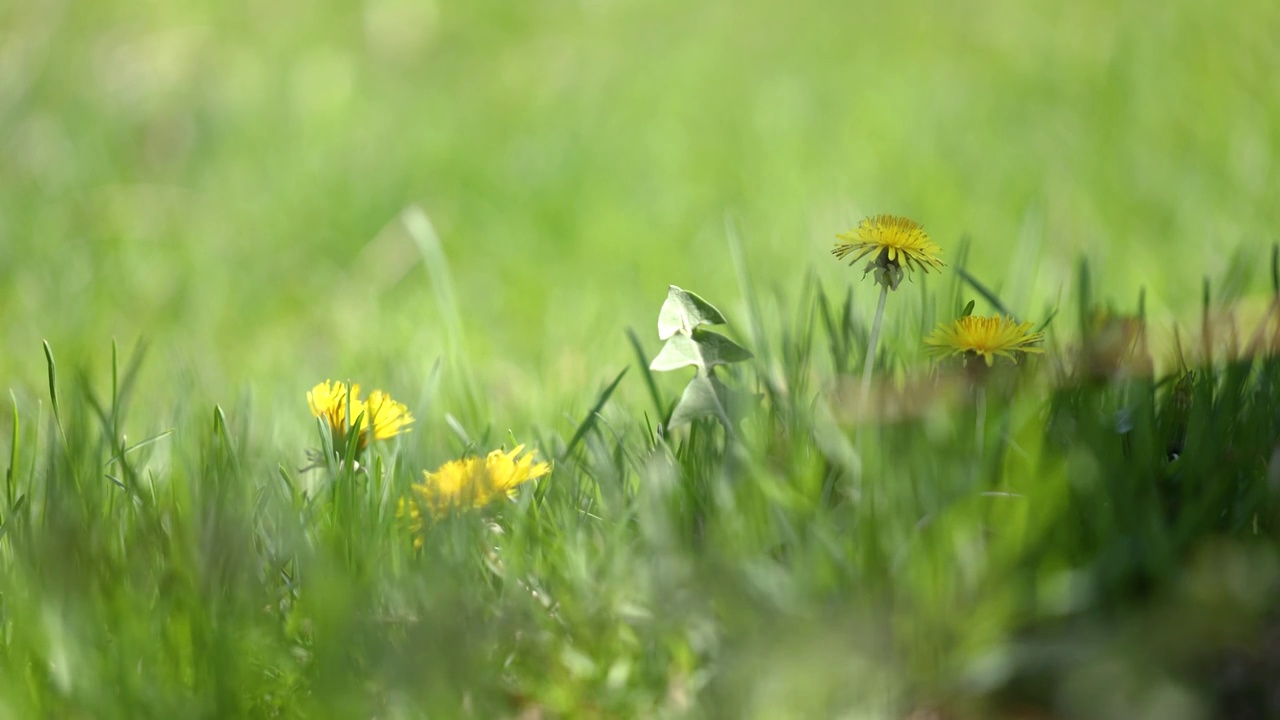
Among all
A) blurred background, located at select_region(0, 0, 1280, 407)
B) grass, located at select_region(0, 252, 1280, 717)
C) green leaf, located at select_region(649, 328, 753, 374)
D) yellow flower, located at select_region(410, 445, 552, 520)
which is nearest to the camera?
grass, located at select_region(0, 252, 1280, 717)

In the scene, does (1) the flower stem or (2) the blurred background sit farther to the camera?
(2) the blurred background

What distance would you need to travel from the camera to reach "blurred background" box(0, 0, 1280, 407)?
2832 mm

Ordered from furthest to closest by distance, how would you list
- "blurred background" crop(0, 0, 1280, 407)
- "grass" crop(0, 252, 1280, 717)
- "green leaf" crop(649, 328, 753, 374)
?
"blurred background" crop(0, 0, 1280, 407), "green leaf" crop(649, 328, 753, 374), "grass" crop(0, 252, 1280, 717)

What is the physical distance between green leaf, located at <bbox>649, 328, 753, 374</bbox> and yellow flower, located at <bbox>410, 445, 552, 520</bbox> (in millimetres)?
194

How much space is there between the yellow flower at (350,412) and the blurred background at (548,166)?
754 mm

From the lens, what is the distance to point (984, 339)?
1146 millimetres

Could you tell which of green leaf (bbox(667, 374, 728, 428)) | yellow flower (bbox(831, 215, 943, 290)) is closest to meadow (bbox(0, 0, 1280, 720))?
green leaf (bbox(667, 374, 728, 428))

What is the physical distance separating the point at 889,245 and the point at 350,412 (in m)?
0.65

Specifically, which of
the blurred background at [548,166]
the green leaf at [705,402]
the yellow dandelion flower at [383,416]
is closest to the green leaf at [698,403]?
the green leaf at [705,402]

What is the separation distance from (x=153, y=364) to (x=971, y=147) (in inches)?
103

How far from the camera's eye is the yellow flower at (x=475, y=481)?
1114 mm

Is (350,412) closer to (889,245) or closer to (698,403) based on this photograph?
(698,403)

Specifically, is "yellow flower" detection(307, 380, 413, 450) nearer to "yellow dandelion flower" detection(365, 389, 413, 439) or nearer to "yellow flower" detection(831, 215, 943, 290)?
"yellow dandelion flower" detection(365, 389, 413, 439)

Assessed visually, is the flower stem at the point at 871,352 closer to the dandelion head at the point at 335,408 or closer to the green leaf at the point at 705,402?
the green leaf at the point at 705,402
